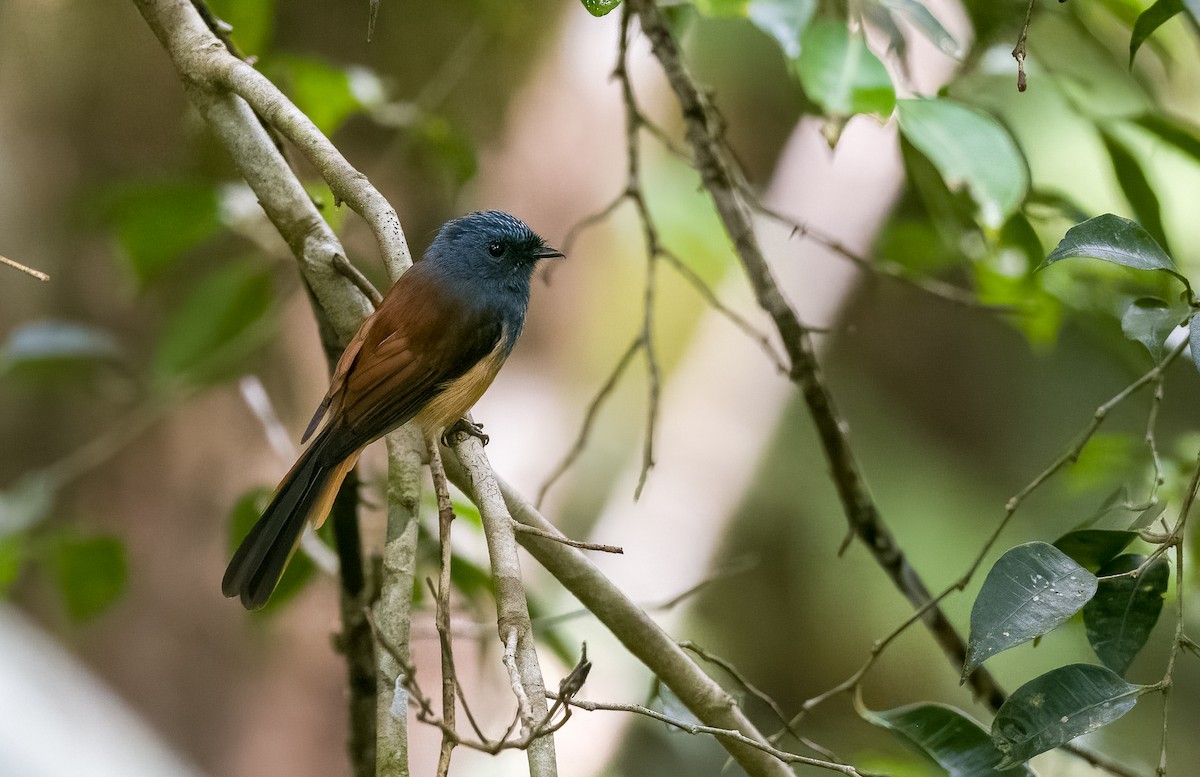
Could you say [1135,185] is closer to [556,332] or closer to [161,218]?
[161,218]

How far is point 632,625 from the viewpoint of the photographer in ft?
4.82

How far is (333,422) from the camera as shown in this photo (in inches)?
71.3

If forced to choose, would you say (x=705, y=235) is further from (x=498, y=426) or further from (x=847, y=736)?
(x=847, y=736)

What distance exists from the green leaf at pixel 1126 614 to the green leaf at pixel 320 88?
1.84 m

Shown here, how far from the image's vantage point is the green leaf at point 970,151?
1657 millimetres

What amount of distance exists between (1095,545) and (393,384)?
3.66 ft

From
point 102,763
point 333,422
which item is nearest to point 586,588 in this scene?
point 333,422

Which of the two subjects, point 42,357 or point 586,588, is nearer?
point 586,588

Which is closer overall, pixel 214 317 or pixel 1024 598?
pixel 1024 598

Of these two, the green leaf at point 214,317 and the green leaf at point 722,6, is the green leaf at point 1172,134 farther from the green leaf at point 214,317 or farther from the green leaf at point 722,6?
the green leaf at point 214,317

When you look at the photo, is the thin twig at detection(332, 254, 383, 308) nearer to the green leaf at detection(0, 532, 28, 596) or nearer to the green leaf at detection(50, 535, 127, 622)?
the green leaf at detection(50, 535, 127, 622)

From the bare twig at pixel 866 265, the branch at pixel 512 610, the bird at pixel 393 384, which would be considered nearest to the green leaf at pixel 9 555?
the bird at pixel 393 384

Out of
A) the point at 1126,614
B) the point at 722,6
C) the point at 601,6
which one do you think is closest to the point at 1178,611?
the point at 1126,614

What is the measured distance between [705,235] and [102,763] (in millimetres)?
2196
